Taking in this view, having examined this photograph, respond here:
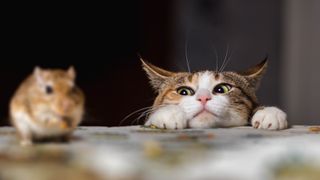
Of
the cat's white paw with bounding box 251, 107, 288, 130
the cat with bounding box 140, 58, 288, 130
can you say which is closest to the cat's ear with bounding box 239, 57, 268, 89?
the cat with bounding box 140, 58, 288, 130

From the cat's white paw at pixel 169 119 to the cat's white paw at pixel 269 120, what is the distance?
0.43 ft

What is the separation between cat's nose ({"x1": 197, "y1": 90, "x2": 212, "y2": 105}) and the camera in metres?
1.01

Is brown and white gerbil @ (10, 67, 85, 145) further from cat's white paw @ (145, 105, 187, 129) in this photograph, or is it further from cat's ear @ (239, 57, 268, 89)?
cat's ear @ (239, 57, 268, 89)

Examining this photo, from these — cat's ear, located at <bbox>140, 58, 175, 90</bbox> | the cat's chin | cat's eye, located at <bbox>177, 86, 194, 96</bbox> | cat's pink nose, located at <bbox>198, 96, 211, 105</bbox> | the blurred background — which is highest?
the blurred background

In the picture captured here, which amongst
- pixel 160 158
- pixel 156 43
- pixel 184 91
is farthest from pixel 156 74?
pixel 156 43

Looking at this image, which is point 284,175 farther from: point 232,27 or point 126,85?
point 232,27

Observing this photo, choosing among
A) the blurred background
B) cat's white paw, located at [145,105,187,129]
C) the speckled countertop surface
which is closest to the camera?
the speckled countertop surface

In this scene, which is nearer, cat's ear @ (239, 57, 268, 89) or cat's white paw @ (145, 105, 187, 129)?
cat's white paw @ (145, 105, 187, 129)

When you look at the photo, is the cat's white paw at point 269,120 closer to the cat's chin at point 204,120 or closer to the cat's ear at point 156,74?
the cat's chin at point 204,120

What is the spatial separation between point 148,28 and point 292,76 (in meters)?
0.61

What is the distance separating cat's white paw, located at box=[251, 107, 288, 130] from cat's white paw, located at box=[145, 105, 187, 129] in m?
0.13

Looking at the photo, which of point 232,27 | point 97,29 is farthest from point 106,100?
point 232,27

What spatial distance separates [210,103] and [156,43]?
43.1 inches

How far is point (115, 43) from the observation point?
6.50 feet
